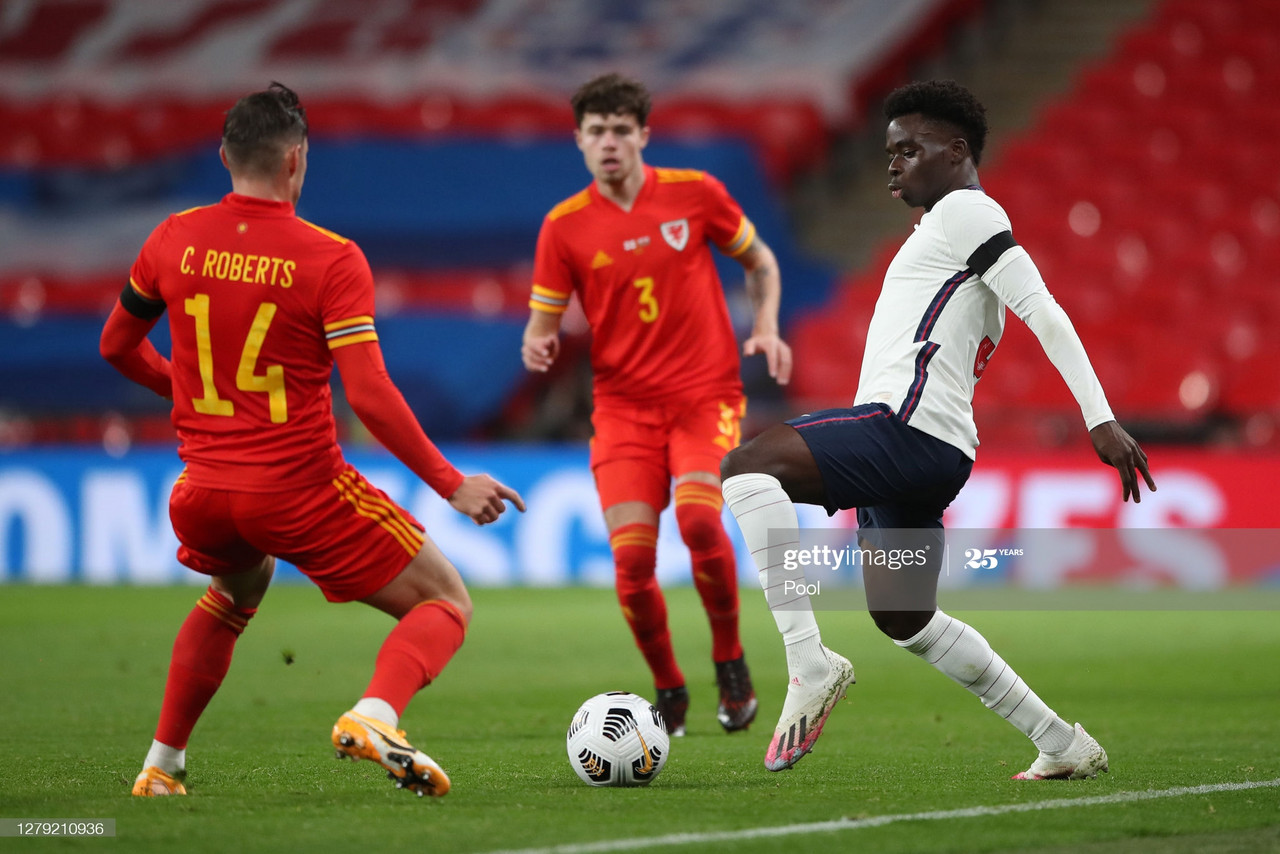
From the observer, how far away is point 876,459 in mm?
4438

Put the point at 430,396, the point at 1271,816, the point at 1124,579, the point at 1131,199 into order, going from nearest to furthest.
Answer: the point at 1271,816
the point at 1124,579
the point at 430,396
the point at 1131,199

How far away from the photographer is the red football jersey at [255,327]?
422 centimetres

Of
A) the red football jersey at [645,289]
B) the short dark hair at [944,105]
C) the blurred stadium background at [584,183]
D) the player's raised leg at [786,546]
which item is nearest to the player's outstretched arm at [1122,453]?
the player's raised leg at [786,546]

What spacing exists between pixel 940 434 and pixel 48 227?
52.4 feet

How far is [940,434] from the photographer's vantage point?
451 centimetres

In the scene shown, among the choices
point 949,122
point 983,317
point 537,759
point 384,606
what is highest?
point 949,122

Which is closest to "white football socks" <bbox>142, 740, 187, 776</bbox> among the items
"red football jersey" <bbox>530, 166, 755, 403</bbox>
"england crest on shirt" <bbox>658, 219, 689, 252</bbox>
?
"red football jersey" <bbox>530, 166, 755, 403</bbox>

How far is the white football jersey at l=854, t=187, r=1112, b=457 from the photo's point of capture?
439cm

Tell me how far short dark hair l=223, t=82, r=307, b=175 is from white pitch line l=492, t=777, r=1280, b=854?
1975 millimetres

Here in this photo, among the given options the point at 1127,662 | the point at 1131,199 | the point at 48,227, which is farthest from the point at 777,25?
the point at 1127,662

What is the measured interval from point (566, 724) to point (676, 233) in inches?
80.2

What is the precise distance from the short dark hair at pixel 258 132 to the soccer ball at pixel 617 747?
1.89 meters

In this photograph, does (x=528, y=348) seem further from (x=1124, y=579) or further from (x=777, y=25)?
(x=777, y=25)

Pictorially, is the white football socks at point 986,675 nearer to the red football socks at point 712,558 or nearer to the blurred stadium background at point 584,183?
the red football socks at point 712,558
